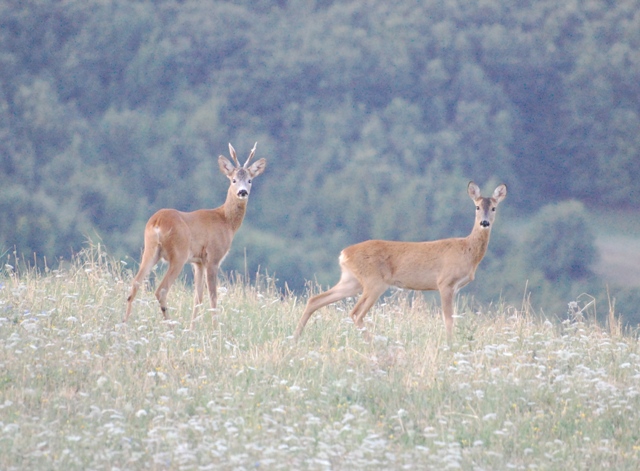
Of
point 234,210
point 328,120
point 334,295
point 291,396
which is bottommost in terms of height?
point 291,396

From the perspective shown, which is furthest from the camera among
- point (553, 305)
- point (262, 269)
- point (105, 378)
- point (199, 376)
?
point (262, 269)

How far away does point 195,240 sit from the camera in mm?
9383

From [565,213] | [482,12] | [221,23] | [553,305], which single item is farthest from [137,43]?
[553,305]

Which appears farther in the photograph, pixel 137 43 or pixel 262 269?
pixel 137 43

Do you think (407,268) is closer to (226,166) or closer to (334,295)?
(334,295)

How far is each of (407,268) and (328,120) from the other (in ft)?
121

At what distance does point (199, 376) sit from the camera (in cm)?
674

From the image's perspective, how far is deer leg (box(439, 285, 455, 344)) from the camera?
29.5 ft

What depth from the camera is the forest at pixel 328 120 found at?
130 feet

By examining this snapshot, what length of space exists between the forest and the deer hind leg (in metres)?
26.8

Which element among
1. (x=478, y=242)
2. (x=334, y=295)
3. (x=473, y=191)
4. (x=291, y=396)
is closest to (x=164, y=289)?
(x=334, y=295)

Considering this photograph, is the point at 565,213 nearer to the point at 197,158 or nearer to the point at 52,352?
the point at 197,158

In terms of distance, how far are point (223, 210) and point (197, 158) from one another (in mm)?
34403

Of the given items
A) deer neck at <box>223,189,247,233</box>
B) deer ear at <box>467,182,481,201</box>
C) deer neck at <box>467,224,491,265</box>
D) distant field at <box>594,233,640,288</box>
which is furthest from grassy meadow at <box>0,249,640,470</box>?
distant field at <box>594,233,640,288</box>
